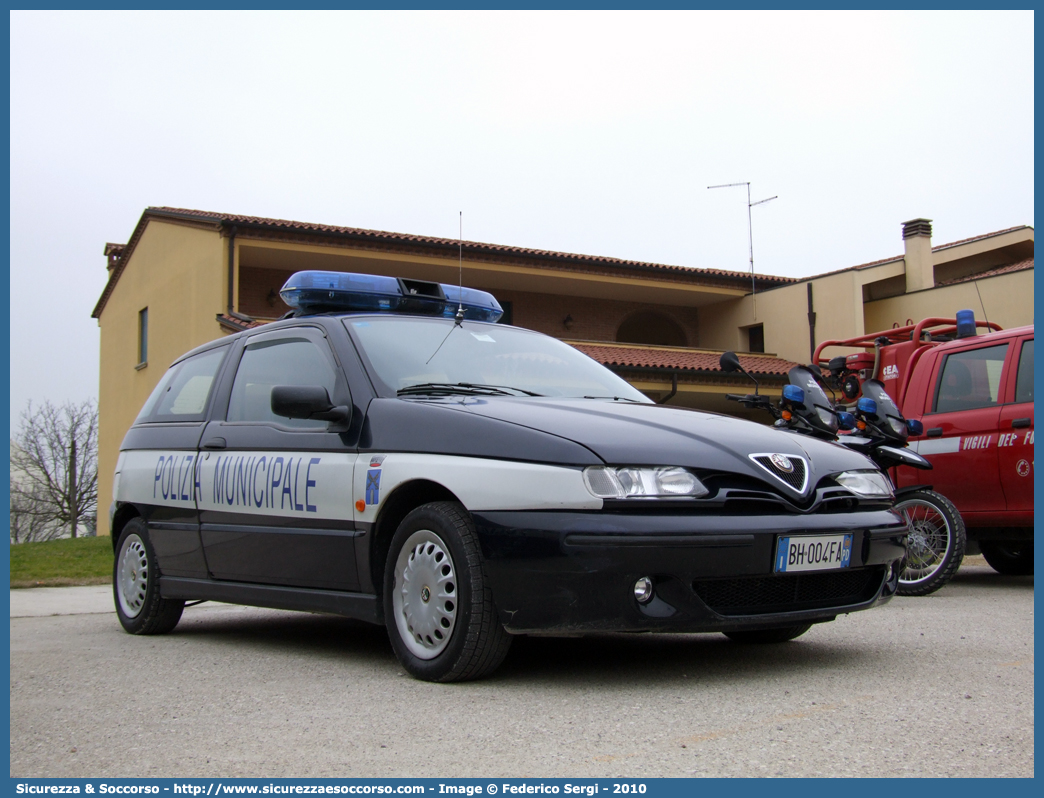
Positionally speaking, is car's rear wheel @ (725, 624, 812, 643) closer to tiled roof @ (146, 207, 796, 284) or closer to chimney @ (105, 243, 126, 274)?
tiled roof @ (146, 207, 796, 284)

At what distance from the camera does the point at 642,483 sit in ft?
12.6

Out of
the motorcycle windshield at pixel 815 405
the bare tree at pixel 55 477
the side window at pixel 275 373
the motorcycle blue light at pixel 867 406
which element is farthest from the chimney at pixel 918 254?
the bare tree at pixel 55 477

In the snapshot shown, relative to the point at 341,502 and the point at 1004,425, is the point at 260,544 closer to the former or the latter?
the point at 341,502

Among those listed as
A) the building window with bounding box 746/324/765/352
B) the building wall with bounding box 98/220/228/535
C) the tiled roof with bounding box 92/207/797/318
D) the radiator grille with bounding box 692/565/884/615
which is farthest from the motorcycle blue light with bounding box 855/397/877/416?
the building window with bounding box 746/324/765/352

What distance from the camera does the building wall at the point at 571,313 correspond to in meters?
26.4

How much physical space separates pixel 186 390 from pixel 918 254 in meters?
23.2

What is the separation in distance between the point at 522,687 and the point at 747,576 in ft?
2.98

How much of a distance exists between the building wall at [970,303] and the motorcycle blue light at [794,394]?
540 inches

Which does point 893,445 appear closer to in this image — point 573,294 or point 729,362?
point 729,362

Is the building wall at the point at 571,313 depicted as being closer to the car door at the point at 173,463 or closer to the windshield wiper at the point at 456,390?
the car door at the point at 173,463

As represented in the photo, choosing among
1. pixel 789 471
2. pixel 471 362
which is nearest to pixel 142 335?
pixel 471 362

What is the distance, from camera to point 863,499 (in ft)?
14.4

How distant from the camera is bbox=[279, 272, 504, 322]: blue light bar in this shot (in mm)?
5660

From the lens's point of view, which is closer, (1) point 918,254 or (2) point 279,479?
(2) point 279,479
